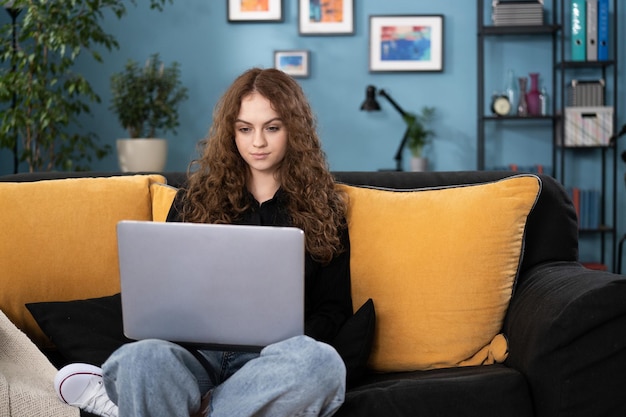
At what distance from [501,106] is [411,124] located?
0.53 meters

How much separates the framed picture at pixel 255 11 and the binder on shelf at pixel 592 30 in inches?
69.7

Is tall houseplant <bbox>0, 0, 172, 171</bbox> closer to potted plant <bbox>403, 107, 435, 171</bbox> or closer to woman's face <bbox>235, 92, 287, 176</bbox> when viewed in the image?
potted plant <bbox>403, 107, 435, 171</bbox>

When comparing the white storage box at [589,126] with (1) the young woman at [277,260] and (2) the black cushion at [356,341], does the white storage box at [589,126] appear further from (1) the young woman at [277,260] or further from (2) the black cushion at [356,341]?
(2) the black cushion at [356,341]

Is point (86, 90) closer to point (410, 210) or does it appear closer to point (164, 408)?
point (410, 210)

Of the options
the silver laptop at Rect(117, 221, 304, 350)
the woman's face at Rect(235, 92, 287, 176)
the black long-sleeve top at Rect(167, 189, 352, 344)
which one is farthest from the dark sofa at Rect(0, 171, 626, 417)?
the woman's face at Rect(235, 92, 287, 176)

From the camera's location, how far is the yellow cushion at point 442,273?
6.91ft

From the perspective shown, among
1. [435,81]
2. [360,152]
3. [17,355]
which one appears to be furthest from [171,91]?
[17,355]

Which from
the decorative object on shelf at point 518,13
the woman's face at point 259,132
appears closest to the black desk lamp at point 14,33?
the woman's face at point 259,132

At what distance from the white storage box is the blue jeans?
369cm

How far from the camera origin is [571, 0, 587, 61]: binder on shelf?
5023 millimetres

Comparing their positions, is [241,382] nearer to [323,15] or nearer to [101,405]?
[101,405]

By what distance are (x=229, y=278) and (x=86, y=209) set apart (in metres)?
0.79

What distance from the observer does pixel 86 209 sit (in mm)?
2301

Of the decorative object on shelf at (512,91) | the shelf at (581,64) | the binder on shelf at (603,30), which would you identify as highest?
the binder on shelf at (603,30)
